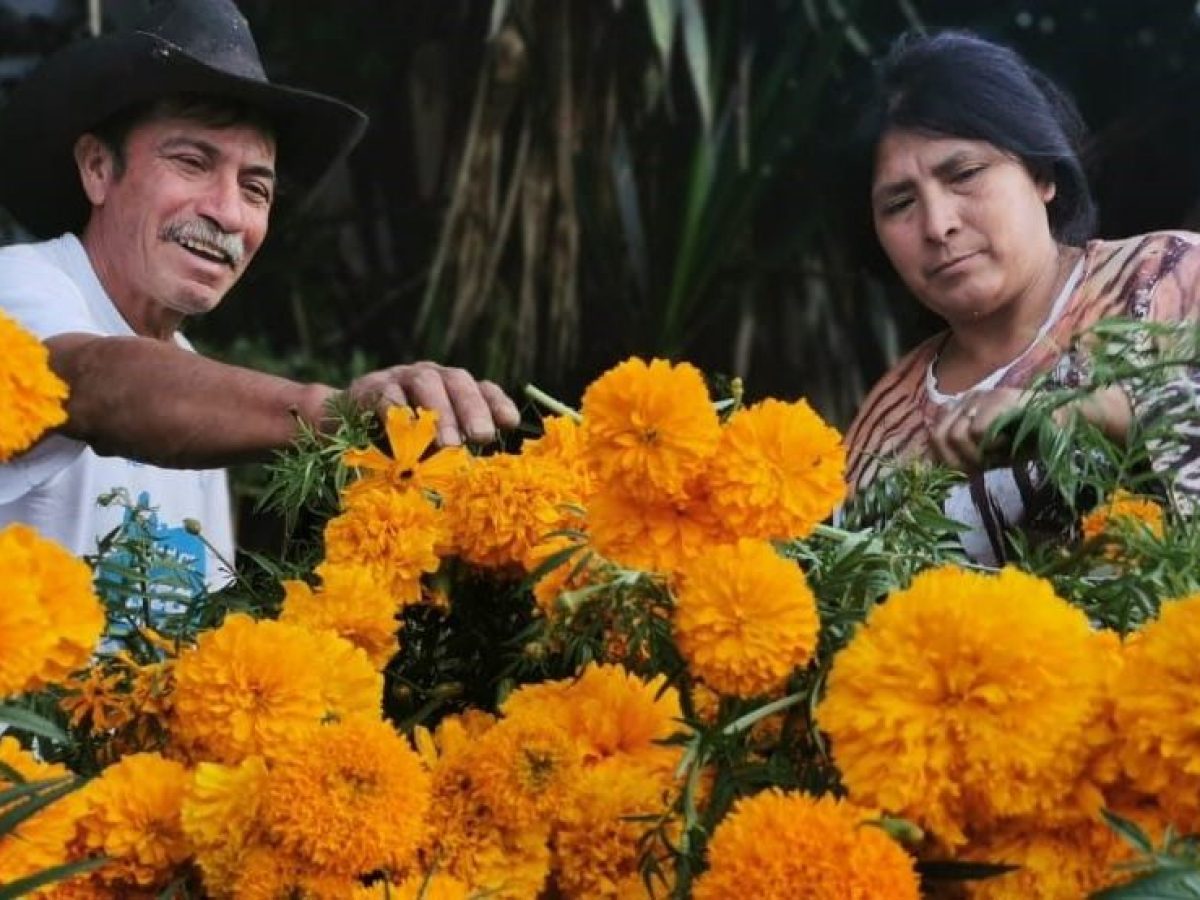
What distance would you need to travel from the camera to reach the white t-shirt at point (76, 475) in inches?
68.2

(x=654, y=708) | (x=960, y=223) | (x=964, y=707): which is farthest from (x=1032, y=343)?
(x=964, y=707)

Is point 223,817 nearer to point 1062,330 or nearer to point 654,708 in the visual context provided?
point 654,708

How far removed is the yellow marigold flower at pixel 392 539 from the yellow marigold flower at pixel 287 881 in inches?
7.4

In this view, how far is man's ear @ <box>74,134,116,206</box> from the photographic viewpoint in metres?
2.16

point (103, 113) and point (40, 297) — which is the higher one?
point (103, 113)

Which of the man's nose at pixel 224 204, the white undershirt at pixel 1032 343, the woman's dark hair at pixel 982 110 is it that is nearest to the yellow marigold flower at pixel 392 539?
the white undershirt at pixel 1032 343

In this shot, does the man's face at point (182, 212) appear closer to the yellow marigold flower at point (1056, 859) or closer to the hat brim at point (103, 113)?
the hat brim at point (103, 113)

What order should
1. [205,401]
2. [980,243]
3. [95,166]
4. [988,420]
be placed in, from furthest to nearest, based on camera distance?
[95,166] < [980,243] < [205,401] < [988,420]

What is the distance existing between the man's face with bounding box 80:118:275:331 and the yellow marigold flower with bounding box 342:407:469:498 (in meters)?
1.13

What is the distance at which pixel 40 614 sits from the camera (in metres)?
0.73

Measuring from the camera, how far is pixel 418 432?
3.31 feet

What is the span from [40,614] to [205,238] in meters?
1.41

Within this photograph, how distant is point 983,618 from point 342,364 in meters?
4.02

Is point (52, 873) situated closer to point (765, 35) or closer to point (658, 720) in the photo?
point (658, 720)
